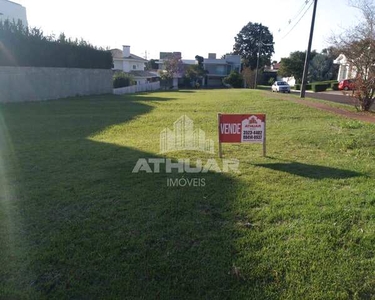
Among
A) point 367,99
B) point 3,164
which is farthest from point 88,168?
point 367,99

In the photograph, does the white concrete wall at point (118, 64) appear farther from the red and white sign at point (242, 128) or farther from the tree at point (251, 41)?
the red and white sign at point (242, 128)

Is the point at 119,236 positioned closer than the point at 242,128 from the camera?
Yes

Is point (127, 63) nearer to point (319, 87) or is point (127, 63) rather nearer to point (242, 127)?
point (319, 87)

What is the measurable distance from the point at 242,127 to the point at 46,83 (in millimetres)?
16502

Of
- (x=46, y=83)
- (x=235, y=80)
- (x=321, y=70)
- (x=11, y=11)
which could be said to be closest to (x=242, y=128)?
(x=46, y=83)

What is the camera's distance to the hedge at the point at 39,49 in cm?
1580

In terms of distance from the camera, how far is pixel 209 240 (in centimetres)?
277

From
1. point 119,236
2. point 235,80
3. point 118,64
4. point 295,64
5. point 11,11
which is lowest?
point 119,236

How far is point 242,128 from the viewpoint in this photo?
17.5 ft

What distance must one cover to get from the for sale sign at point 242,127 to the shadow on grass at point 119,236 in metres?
1.08

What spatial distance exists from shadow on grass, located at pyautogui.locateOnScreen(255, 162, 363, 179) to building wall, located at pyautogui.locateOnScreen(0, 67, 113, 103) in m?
15.1

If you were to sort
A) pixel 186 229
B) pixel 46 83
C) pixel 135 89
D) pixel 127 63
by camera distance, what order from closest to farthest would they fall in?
pixel 186 229 < pixel 46 83 < pixel 135 89 < pixel 127 63

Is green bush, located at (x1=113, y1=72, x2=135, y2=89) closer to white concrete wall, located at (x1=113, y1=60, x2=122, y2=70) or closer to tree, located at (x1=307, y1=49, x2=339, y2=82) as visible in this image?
white concrete wall, located at (x1=113, y1=60, x2=122, y2=70)

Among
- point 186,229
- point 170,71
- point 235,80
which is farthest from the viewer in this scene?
point 235,80
